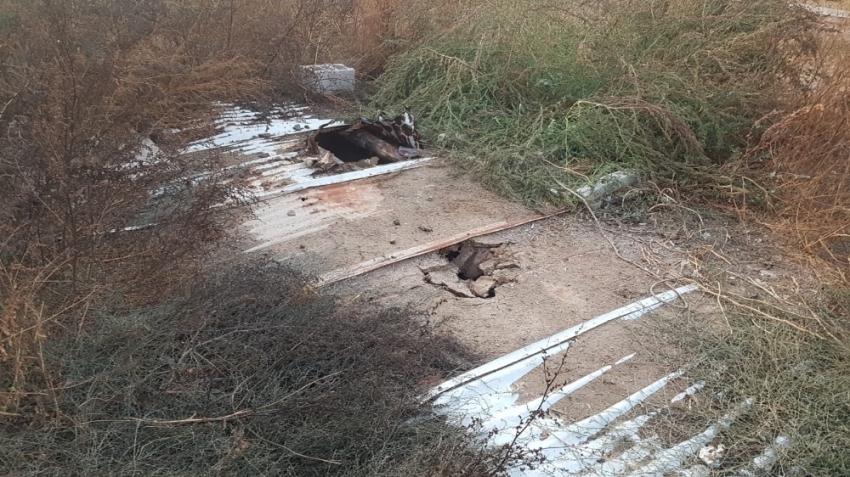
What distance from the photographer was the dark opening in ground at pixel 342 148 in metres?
5.71

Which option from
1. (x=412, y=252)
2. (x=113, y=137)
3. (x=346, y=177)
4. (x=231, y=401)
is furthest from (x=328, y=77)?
(x=231, y=401)

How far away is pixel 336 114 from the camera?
6.39 m

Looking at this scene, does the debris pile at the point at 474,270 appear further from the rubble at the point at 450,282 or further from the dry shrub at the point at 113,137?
the dry shrub at the point at 113,137

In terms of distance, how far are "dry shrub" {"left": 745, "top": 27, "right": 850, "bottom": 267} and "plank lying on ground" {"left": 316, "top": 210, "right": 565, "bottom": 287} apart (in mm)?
1650

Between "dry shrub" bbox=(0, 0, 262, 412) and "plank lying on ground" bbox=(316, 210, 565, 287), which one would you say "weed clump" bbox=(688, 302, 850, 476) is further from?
"dry shrub" bbox=(0, 0, 262, 412)

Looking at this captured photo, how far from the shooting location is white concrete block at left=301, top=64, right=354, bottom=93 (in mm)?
6684

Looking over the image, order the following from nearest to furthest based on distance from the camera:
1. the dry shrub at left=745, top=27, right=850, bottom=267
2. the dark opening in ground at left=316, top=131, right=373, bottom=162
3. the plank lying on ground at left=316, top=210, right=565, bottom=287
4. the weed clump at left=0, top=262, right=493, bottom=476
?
the weed clump at left=0, top=262, right=493, bottom=476 < the plank lying on ground at left=316, top=210, right=565, bottom=287 < the dry shrub at left=745, top=27, right=850, bottom=267 < the dark opening in ground at left=316, top=131, right=373, bottom=162

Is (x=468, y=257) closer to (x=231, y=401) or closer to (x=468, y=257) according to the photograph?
(x=468, y=257)

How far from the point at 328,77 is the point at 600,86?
3008 millimetres

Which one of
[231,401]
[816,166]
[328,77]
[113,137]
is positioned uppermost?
[816,166]

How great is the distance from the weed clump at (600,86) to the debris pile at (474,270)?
2.81ft

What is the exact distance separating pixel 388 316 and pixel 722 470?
165 cm

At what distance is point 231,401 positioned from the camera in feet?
7.31

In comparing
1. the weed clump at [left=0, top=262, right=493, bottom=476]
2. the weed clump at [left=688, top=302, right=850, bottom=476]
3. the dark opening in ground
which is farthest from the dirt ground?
the dark opening in ground
